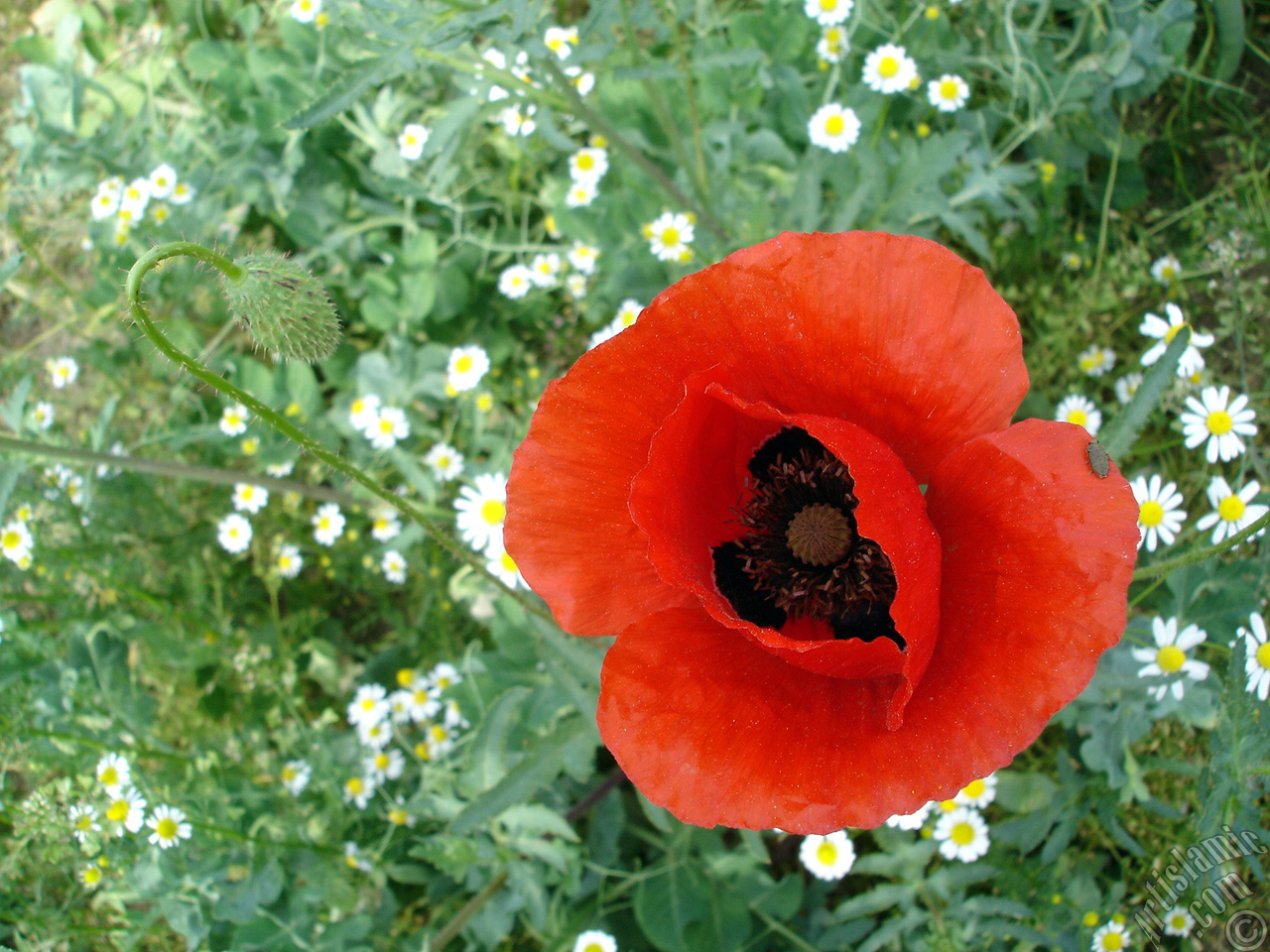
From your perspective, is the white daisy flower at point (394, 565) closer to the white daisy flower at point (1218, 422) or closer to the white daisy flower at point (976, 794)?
the white daisy flower at point (976, 794)

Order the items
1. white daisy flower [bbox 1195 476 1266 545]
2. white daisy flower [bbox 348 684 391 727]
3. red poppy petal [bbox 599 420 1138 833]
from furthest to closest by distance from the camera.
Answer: white daisy flower [bbox 348 684 391 727], white daisy flower [bbox 1195 476 1266 545], red poppy petal [bbox 599 420 1138 833]

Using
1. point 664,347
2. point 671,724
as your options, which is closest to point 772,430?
point 664,347

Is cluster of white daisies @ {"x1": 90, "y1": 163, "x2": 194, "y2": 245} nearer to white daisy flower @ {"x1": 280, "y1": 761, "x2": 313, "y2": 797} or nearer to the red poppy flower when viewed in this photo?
white daisy flower @ {"x1": 280, "y1": 761, "x2": 313, "y2": 797}

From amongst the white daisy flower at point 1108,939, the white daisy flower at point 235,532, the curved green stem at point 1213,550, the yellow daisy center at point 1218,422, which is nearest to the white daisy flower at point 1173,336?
the yellow daisy center at point 1218,422

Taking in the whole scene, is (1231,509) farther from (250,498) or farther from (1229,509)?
(250,498)

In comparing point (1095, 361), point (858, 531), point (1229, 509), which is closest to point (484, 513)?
point (858, 531)

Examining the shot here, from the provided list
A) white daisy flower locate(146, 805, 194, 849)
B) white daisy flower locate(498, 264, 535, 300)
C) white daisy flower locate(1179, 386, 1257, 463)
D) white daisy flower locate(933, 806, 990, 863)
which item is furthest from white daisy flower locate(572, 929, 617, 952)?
white daisy flower locate(498, 264, 535, 300)
